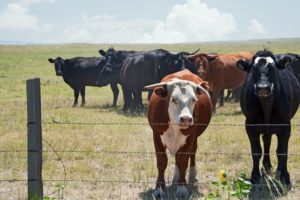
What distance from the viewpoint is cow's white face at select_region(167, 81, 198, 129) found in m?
5.86

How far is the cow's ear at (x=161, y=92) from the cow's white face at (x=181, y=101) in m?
0.05

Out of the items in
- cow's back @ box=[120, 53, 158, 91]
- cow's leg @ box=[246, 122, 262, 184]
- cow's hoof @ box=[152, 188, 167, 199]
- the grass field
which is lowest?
the grass field

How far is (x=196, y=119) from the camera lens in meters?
6.57

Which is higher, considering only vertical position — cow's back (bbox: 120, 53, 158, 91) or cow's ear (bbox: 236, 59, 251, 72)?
cow's ear (bbox: 236, 59, 251, 72)

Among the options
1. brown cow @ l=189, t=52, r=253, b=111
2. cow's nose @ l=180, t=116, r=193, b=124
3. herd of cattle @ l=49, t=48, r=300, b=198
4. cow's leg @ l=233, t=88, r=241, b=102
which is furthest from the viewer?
cow's leg @ l=233, t=88, r=241, b=102

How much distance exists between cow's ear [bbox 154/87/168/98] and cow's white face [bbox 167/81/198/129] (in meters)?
0.05

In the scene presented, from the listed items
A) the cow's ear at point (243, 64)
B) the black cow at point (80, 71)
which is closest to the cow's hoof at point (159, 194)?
the cow's ear at point (243, 64)

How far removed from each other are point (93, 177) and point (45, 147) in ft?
7.90

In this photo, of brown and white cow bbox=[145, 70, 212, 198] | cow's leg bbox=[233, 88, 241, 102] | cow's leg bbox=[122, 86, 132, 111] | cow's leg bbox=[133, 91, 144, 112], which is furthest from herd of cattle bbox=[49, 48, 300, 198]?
cow's leg bbox=[233, 88, 241, 102]

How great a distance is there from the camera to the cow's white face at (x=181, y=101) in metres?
5.86

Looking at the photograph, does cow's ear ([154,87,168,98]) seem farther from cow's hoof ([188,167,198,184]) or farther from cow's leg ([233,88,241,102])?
cow's leg ([233,88,241,102])

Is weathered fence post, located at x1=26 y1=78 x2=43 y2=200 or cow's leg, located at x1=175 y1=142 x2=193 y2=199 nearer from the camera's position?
weathered fence post, located at x1=26 y1=78 x2=43 y2=200

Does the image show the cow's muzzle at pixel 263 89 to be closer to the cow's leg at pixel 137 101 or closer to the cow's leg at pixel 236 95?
the cow's leg at pixel 137 101

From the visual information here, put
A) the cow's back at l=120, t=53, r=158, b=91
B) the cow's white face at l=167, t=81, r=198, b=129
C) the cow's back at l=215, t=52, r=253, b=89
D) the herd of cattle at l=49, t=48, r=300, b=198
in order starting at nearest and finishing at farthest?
the cow's white face at l=167, t=81, r=198, b=129 < the herd of cattle at l=49, t=48, r=300, b=198 < the cow's back at l=215, t=52, r=253, b=89 < the cow's back at l=120, t=53, r=158, b=91
